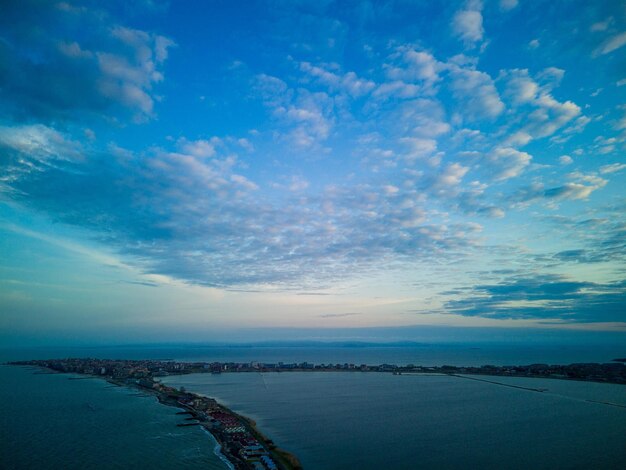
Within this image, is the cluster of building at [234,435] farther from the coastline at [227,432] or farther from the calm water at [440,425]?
the calm water at [440,425]

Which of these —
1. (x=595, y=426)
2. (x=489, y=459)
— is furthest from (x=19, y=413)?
(x=595, y=426)

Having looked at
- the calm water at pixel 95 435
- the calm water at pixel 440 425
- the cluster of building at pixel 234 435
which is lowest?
the calm water at pixel 95 435

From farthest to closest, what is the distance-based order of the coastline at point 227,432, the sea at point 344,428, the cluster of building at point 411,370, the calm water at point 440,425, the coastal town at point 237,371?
1. the cluster of building at point 411,370
2. the coastal town at point 237,371
3. the calm water at point 440,425
4. the sea at point 344,428
5. the coastline at point 227,432

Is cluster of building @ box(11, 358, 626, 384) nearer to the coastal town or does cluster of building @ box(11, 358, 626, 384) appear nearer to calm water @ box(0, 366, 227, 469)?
the coastal town

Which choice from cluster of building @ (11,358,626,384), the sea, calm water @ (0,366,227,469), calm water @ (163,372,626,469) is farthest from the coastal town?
calm water @ (163,372,626,469)

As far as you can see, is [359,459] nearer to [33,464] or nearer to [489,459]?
[489,459]

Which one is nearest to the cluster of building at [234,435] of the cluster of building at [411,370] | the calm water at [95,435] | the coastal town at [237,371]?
the coastal town at [237,371]

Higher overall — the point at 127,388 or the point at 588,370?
the point at 588,370
